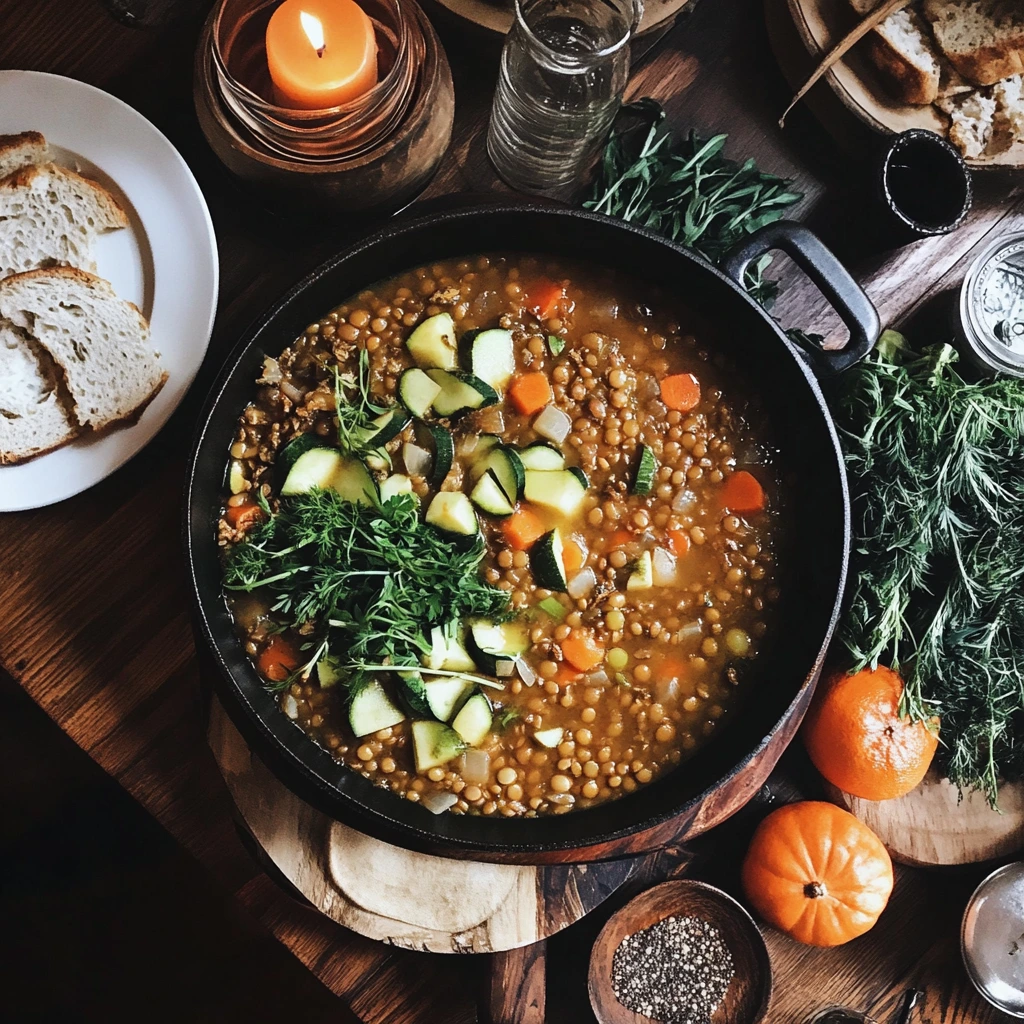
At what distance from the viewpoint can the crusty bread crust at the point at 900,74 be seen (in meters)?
2.75

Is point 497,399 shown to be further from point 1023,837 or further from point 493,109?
point 1023,837

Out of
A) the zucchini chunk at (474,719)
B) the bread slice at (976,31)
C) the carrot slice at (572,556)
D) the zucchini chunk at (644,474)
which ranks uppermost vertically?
the bread slice at (976,31)

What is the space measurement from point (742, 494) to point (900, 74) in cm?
126

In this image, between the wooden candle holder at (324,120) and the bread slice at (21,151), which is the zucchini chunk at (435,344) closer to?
the wooden candle holder at (324,120)

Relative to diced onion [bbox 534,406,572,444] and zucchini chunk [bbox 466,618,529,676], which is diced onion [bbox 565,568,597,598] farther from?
diced onion [bbox 534,406,572,444]

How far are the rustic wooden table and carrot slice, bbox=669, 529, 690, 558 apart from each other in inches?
31.5

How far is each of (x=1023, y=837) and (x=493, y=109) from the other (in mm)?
2641

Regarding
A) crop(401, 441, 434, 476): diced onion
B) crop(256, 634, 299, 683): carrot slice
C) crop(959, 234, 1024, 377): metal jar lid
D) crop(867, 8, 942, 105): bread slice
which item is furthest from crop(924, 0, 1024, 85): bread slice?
crop(256, 634, 299, 683): carrot slice

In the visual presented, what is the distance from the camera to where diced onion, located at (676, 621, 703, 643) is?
265 cm

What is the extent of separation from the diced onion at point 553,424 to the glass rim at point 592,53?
86 cm

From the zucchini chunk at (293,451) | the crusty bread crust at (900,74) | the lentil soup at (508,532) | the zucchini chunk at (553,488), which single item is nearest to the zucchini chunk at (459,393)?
the lentil soup at (508,532)

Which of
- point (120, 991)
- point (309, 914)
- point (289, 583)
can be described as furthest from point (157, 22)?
point (120, 991)

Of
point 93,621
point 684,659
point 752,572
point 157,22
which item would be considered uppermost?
point 157,22

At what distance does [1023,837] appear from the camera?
2971 mm
